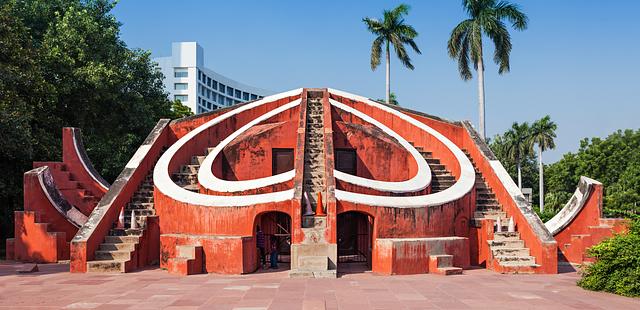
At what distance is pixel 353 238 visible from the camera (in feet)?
39.8

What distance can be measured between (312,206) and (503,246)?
11.9 ft

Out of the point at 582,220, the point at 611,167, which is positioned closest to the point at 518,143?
the point at 611,167

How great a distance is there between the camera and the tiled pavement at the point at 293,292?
7.03m

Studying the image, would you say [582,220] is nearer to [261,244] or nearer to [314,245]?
[314,245]

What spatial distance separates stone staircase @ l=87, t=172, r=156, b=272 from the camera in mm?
10180

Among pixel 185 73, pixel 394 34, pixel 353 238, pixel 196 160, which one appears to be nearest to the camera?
pixel 353 238

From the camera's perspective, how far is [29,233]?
12.2 meters

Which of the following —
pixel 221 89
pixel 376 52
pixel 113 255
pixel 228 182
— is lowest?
pixel 113 255

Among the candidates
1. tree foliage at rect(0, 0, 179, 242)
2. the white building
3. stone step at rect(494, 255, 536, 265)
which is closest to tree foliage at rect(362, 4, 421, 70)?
tree foliage at rect(0, 0, 179, 242)

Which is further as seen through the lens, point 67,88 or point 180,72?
point 180,72

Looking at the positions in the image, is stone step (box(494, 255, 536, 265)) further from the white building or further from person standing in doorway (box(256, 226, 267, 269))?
the white building

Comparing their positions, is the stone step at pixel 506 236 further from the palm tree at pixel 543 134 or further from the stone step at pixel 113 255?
the palm tree at pixel 543 134

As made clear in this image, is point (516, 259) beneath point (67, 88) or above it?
beneath

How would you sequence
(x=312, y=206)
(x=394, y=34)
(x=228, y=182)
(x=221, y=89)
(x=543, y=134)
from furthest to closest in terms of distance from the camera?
(x=221, y=89)
(x=543, y=134)
(x=394, y=34)
(x=228, y=182)
(x=312, y=206)
